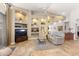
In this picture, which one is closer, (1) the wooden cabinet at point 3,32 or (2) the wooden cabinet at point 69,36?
(1) the wooden cabinet at point 3,32

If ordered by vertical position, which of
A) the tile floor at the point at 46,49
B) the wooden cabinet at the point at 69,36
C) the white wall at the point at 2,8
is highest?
the white wall at the point at 2,8

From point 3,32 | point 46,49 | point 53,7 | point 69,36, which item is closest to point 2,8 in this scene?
Answer: point 3,32

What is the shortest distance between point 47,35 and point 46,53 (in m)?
0.41

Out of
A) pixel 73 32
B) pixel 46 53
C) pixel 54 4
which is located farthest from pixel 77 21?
pixel 46 53

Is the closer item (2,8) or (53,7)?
(2,8)

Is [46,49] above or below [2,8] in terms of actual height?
below

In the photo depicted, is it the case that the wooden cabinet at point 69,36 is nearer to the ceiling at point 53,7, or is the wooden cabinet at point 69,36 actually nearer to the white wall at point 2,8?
the ceiling at point 53,7

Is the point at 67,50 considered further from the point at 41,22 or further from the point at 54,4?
the point at 54,4

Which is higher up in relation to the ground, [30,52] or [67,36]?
[67,36]

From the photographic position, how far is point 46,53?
2205 mm

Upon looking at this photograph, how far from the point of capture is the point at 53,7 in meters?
2.23

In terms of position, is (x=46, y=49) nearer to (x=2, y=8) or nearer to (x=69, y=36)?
(x=69, y=36)

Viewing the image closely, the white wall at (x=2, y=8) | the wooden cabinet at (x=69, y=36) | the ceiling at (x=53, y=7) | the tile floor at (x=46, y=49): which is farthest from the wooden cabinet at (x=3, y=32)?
the wooden cabinet at (x=69, y=36)

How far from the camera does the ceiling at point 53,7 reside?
217cm
